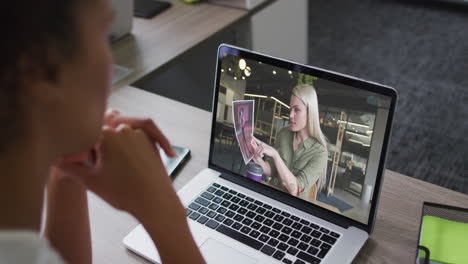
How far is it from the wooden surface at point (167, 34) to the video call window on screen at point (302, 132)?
1.74 ft

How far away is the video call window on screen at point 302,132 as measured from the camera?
88cm

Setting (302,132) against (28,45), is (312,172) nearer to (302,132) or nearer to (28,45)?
(302,132)

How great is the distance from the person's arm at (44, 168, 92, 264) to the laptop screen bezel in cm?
34

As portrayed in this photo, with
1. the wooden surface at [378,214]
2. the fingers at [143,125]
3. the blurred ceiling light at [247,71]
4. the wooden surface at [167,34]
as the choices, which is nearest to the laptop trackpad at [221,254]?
the wooden surface at [378,214]

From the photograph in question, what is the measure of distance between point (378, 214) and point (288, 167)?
191 millimetres

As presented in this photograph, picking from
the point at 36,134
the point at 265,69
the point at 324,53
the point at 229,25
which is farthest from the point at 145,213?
the point at 324,53

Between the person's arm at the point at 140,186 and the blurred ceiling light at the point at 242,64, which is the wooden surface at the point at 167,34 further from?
the person's arm at the point at 140,186

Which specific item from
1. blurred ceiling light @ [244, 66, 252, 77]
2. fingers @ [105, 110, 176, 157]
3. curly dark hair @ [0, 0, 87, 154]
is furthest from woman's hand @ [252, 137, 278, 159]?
curly dark hair @ [0, 0, 87, 154]

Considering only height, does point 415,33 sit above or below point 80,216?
below

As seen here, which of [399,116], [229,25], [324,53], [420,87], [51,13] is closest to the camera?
[51,13]

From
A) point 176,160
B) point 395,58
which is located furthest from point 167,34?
point 395,58

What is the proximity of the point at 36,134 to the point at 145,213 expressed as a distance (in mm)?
264

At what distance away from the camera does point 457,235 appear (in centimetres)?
91

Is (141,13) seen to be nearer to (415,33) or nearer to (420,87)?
(420,87)
